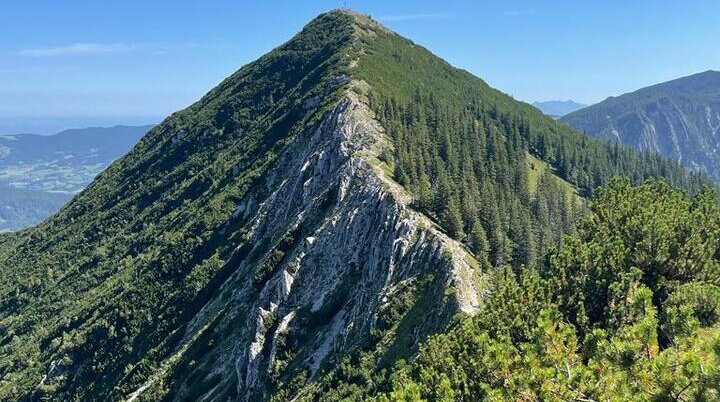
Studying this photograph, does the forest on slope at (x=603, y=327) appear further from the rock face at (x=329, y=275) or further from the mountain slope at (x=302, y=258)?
the mountain slope at (x=302, y=258)

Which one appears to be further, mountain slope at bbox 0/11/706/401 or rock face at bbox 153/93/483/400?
mountain slope at bbox 0/11/706/401

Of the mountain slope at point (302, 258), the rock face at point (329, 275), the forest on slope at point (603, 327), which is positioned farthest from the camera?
the mountain slope at point (302, 258)

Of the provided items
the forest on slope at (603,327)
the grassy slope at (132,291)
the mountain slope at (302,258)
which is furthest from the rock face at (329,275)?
the grassy slope at (132,291)

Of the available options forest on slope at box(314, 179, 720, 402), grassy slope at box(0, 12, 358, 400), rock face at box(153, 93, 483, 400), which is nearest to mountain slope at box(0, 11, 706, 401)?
rock face at box(153, 93, 483, 400)

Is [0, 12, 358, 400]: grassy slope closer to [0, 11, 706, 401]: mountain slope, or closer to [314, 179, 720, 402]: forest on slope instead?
[0, 11, 706, 401]: mountain slope

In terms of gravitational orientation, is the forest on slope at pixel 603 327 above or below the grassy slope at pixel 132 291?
above

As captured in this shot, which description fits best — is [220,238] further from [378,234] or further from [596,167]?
[596,167]

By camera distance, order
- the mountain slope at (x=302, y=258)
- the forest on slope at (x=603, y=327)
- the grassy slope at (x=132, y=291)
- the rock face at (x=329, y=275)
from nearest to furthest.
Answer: the forest on slope at (x=603, y=327) < the rock face at (x=329, y=275) < the mountain slope at (x=302, y=258) < the grassy slope at (x=132, y=291)

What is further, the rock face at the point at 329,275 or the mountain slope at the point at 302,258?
the mountain slope at the point at 302,258
